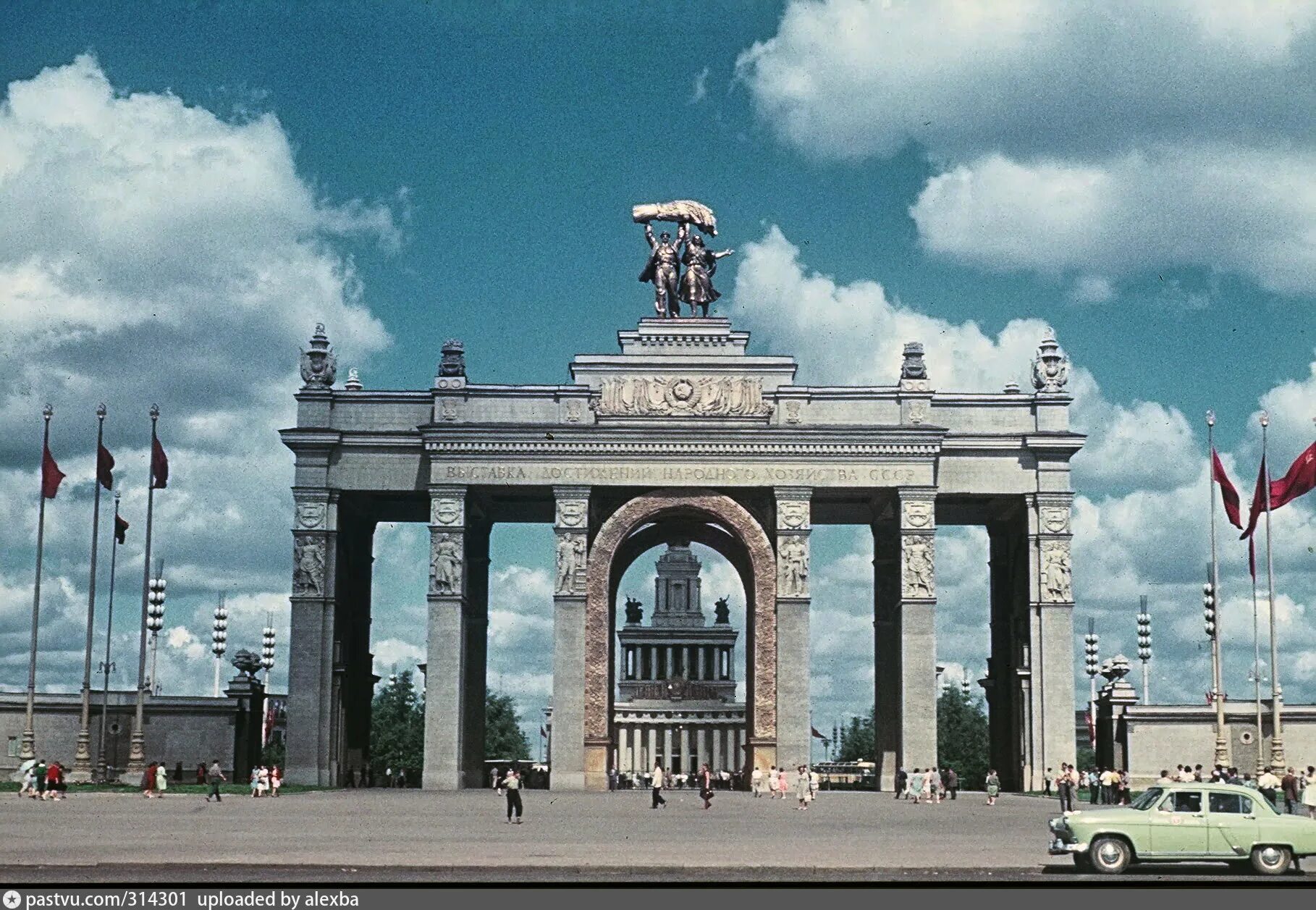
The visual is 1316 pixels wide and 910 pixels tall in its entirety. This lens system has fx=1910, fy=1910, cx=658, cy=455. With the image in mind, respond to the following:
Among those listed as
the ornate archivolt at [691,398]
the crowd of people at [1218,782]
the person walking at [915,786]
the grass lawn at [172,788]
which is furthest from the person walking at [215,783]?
the crowd of people at [1218,782]

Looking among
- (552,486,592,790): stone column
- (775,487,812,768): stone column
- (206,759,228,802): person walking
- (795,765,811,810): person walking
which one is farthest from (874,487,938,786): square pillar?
(206,759,228,802): person walking

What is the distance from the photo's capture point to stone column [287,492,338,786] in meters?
73.6

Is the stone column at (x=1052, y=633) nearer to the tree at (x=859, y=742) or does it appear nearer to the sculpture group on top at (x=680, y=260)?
the sculpture group on top at (x=680, y=260)

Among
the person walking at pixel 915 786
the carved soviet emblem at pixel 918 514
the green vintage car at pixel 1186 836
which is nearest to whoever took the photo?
the green vintage car at pixel 1186 836

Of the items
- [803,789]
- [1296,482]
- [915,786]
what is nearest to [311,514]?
[915,786]

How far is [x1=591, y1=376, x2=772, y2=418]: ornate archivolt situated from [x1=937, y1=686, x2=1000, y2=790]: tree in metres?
57.0

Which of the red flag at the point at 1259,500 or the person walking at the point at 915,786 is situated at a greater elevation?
the red flag at the point at 1259,500

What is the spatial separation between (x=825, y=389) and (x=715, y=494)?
19.7 feet

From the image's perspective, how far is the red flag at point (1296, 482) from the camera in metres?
58.7

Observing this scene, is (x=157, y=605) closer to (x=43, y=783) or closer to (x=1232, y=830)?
(x=43, y=783)

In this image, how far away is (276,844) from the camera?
3497cm

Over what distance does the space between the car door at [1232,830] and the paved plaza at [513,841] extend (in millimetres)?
831

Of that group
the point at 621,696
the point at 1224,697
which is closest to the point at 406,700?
the point at 621,696

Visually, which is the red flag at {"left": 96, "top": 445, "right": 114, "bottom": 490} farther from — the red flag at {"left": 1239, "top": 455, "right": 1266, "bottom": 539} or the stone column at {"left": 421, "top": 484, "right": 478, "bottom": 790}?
the red flag at {"left": 1239, "top": 455, "right": 1266, "bottom": 539}
